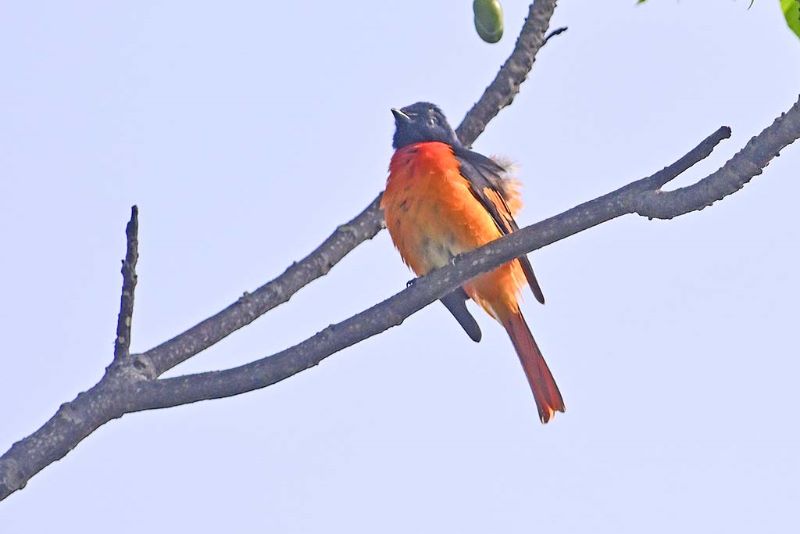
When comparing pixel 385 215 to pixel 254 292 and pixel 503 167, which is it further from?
pixel 254 292

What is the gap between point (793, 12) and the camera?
2.12 meters

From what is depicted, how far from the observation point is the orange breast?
5.63m

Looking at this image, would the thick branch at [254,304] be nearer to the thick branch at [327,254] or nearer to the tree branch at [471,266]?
the thick branch at [327,254]

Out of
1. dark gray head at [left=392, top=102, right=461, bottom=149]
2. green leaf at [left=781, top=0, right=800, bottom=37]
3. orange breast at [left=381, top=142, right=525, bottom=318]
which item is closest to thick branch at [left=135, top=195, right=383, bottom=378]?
orange breast at [left=381, top=142, right=525, bottom=318]

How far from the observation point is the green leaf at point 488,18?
147 inches

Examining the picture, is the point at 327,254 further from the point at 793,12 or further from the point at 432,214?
the point at 793,12

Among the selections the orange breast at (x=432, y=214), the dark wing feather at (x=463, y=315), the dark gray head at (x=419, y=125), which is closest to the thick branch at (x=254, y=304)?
the orange breast at (x=432, y=214)

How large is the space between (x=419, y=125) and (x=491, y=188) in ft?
2.98

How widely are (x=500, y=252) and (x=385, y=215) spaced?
1.96 metres

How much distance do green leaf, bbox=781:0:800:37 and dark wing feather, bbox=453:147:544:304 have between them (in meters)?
3.64

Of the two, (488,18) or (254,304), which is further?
(254,304)

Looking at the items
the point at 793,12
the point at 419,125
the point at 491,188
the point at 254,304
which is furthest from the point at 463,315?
the point at 793,12

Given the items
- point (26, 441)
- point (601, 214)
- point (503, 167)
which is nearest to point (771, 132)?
point (601, 214)

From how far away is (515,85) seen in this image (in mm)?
4824
